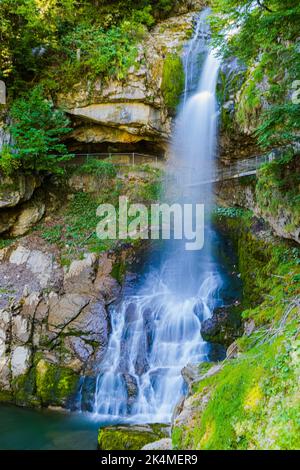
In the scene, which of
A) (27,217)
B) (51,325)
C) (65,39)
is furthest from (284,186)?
(65,39)

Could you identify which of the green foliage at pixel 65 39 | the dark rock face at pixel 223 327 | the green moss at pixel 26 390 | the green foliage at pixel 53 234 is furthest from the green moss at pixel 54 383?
the green foliage at pixel 65 39

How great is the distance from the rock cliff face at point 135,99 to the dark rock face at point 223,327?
762 cm

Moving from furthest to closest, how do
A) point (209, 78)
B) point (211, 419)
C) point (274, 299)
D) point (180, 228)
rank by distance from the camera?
point (180, 228) → point (209, 78) → point (274, 299) → point (211, 419)

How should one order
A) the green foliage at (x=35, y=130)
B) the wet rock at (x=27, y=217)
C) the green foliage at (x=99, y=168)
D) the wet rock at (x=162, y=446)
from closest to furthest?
1. the wet rock at (x=162, y=446)
2. the green foliage at (x=35, y=130)
3. the wet rock at (x=27, y=217)
4. the green foliage at (x=99, y=168)

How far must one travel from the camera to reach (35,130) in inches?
437

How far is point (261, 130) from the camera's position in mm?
5031

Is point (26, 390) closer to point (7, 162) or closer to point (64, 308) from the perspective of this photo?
point (64, 308)

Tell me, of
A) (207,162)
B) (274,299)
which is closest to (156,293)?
(274,299)

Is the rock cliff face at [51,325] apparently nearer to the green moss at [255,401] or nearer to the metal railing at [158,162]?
the green moss at [255,401]

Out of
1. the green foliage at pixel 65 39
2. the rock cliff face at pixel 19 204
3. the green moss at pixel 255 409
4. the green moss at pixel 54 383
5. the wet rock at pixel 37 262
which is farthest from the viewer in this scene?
the green foliage at pixel 65 39

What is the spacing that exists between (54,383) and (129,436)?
3.15 meters

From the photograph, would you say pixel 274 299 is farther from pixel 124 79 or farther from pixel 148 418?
pixel 124 79

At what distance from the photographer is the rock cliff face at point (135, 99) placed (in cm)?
1247

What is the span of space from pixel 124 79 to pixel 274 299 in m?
10.0
